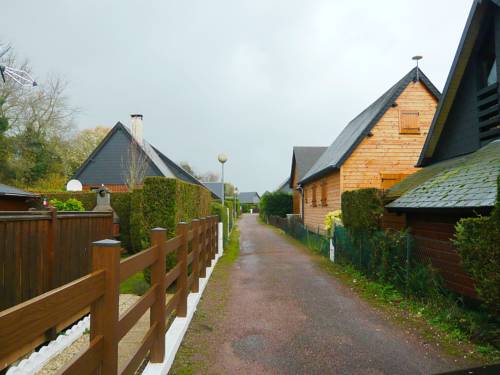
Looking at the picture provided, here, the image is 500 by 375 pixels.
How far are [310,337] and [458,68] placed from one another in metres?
7.99

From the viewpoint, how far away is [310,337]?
474cm

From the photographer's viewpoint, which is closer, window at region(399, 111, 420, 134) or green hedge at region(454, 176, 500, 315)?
green hedge at region(454, 176, 500, 315)

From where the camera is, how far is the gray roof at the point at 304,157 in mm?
29023

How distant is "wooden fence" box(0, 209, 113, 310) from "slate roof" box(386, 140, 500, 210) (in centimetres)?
619

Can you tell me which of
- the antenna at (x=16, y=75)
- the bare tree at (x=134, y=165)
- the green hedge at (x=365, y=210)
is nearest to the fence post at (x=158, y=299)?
the green hedge at (x=365, y=210)

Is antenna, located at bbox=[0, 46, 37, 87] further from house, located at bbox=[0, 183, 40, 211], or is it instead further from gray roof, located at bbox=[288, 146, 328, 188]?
gray roof, located at bbox=[288, 146, 328, 188]

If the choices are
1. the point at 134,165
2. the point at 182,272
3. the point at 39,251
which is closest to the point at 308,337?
the point at 182,272

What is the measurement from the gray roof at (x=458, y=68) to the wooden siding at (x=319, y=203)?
5318mm

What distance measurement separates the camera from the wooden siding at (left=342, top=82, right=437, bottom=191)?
14.9 meters

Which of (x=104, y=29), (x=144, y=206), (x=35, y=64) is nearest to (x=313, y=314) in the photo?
(x=144, y=206)

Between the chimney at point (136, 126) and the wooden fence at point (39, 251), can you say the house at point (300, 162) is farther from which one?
the wooden fence at point (39, 251)

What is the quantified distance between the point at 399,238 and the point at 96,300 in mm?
6609

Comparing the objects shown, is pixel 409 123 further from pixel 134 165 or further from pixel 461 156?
pixel 134 165

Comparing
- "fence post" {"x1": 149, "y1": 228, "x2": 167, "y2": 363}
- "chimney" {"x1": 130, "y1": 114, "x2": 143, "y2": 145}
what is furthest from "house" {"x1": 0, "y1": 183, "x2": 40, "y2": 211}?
"chimney" {"x1": 130, "y1": 114, "x2": 143, "y2": 145}
